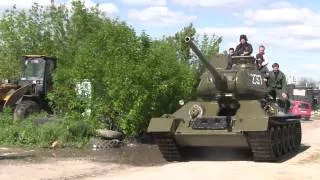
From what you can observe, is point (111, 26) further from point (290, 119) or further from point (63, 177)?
point (63, 177)

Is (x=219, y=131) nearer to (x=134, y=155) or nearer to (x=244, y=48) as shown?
(x=134, y=155)

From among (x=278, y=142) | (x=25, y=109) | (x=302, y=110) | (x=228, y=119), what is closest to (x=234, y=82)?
(x=228, y=119)

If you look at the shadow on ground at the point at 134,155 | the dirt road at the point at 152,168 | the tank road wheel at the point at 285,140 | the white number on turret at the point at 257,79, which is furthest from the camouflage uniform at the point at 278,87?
the dirt road at the point at 152,168

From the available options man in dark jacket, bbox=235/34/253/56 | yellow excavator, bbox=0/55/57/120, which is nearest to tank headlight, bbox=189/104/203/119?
man in dark jacket, bbox=235/34/253/56

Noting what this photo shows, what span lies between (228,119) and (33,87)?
10.3 meters

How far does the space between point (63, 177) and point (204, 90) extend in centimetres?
558

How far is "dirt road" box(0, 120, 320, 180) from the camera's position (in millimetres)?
12125

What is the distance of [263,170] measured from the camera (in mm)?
12969

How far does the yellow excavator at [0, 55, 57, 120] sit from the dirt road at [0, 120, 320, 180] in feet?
22.7

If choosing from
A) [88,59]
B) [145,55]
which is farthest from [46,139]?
[145,55]

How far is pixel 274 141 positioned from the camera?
1499cm

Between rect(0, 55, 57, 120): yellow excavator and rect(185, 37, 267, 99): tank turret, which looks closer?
rect(185, 37, 267, 99): tank turret

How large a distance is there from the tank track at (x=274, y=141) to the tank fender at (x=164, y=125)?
1.84m

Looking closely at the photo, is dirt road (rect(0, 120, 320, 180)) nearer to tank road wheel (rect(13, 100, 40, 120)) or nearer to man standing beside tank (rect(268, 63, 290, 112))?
man standing beside tank (rect(268, 63, 290, 112))
